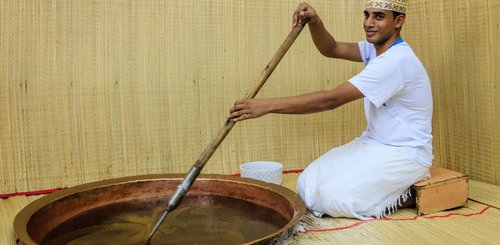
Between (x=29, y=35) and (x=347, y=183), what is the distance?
1634 millimetres

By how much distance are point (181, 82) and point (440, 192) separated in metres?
1.39

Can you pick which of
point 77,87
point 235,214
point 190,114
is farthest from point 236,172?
point 77,87

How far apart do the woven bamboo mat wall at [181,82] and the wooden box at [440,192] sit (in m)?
0.38

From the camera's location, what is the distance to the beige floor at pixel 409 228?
184 centimetres

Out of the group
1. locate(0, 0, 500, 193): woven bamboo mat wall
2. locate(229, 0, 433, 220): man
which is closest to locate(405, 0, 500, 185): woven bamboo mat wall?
locate(0, 0, 500, 193): woven bamboo mat wall

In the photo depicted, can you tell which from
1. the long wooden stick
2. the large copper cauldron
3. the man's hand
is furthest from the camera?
the man's hand

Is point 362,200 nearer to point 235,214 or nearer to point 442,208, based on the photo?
point 442,208

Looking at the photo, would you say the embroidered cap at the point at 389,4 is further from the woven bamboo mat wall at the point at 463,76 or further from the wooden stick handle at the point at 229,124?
the woven bamboo mat wall at the point at 463,76

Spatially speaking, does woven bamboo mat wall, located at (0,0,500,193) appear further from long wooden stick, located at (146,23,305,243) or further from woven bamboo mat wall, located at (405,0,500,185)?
long wooden stick, located at (146,23,305,243)

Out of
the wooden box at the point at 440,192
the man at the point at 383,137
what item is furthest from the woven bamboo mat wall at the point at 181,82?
the man at the point at 383,137

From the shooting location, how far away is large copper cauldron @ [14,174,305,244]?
1.93m

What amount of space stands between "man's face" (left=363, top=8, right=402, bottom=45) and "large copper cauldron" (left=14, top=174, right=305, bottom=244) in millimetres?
733

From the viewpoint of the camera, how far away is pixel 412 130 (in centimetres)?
211

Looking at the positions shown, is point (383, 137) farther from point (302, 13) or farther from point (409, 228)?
point (302, 13)
